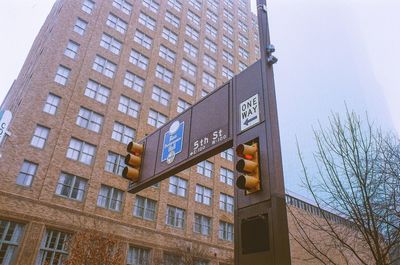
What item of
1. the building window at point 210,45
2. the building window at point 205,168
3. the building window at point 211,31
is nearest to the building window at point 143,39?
the building window at point 210,45

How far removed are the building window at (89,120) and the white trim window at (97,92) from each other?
167cm

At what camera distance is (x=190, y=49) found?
45.3m

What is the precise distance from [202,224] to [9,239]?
702 inches

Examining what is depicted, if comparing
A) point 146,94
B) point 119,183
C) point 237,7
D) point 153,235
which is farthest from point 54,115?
point 237,7

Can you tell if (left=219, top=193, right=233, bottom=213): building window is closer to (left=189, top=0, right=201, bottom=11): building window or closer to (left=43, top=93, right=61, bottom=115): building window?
(left=43, top=93, right=61, bottom=115): building window

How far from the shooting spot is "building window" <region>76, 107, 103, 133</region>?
96.7 feet

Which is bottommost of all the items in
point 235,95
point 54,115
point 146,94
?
point 235,95

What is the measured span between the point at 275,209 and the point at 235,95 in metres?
2.97

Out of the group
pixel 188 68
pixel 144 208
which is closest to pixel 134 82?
pixel 188 68

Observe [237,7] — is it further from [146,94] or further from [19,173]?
[19,173]

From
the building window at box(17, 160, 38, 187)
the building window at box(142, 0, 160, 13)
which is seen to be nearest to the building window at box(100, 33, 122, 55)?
the building window at box(142, 0, 160, 13)

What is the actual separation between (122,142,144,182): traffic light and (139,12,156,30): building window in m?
35.3

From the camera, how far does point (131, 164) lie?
8547mm

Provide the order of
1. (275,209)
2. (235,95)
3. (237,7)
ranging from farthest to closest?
(237,7) → (235,95) → (275,209)
